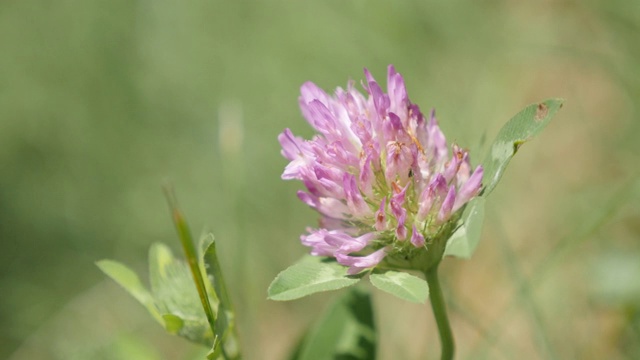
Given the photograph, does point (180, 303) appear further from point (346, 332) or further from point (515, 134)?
point (515, 134)

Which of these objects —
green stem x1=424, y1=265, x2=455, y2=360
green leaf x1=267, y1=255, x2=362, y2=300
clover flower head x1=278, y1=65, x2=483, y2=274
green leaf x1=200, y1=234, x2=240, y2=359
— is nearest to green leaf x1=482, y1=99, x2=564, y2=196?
clover flower head x1=278, y1=65, x2=483, y2=274

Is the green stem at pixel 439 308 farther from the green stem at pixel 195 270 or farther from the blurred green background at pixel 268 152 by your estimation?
the blurred green background at pixel 268 152

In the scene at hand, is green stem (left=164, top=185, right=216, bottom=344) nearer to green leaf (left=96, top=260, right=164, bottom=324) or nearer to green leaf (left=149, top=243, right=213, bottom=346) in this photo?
green leaf (left=149, top=243, right=213, bottom=346)

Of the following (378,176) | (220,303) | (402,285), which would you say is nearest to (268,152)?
(220,303)

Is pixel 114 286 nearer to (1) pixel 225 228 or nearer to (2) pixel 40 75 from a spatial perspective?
(1) pixel 225 228

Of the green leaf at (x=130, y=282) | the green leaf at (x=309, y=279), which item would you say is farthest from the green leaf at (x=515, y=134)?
the green leaf at (x=130, y=282)

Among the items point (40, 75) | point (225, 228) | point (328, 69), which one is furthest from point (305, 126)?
point (40, 75)

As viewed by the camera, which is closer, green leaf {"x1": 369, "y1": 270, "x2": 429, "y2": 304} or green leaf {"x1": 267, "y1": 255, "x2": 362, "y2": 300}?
green leaf {"x1": 369, "y1": 270, "x2": 429, "y2": 304}
